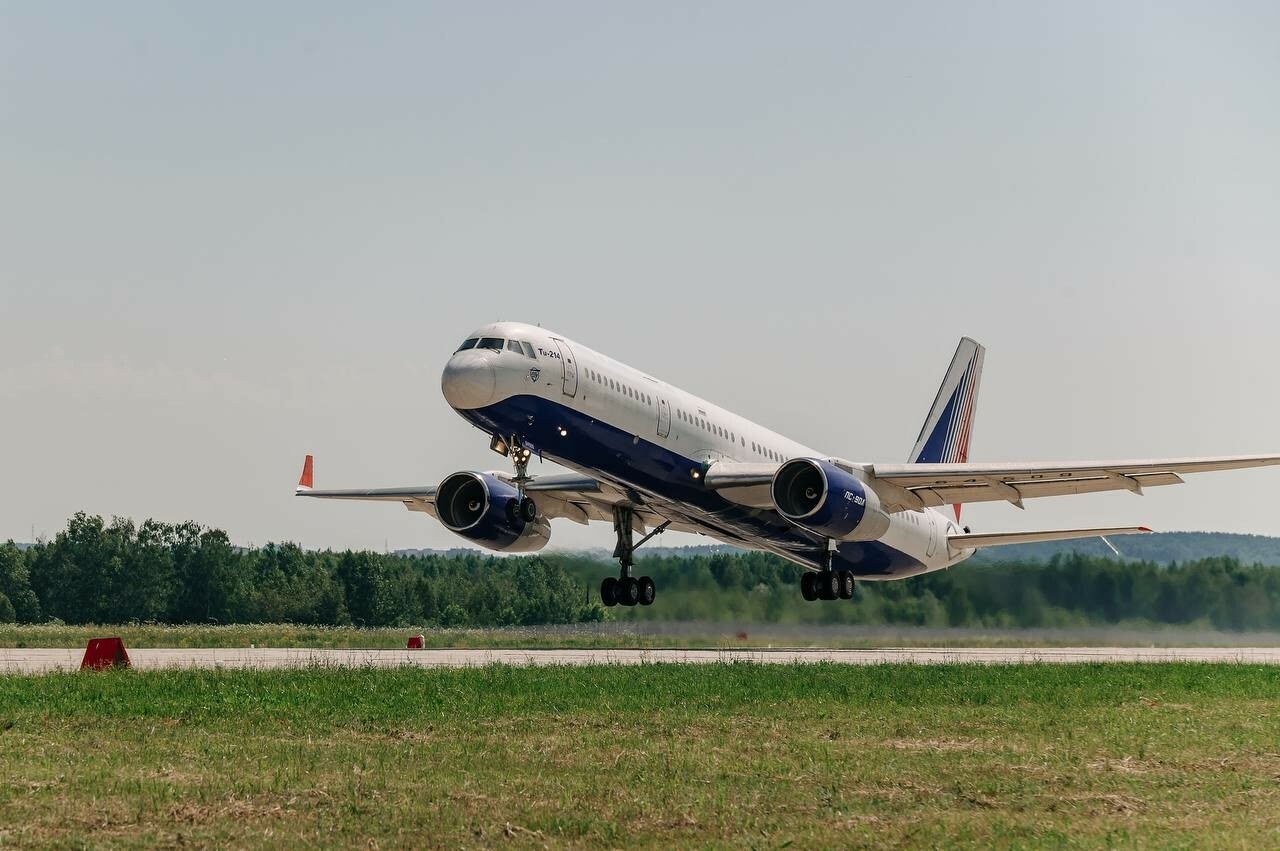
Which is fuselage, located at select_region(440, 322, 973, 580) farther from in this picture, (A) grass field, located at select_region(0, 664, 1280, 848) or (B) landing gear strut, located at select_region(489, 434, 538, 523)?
(A) grass field, located at select_region(0, 664, 1280, 848)

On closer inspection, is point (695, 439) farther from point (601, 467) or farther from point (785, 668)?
point (785, 668)

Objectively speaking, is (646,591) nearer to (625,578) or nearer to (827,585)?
(625,578)

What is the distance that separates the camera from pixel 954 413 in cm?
5128

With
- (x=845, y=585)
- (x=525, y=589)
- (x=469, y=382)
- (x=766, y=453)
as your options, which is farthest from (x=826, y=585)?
(x=525, y=589)

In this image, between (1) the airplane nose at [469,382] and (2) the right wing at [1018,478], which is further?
(2) the right wing at [1018,478]

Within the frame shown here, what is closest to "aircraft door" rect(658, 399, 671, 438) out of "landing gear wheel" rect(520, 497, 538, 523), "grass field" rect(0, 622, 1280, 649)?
"landing gear wheel" rect(520, 497, 538, 523)

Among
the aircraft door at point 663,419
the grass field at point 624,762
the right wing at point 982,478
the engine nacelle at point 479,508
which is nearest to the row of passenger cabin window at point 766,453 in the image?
the right wing at point 982,478

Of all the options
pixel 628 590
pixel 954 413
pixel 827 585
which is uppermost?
pixel 954 413

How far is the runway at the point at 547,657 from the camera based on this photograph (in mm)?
37250

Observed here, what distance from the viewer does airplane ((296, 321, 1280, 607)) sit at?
104ft

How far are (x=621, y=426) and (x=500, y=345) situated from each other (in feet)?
12.3

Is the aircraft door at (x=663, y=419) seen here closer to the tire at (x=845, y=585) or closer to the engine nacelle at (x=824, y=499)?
the engine nacelle at (x=824, y=499)

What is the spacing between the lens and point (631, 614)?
151ft

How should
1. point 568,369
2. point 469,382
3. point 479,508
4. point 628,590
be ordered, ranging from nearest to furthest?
1. point 469,382
2. point 568,369
3. point 479,508
4. point 628,590
